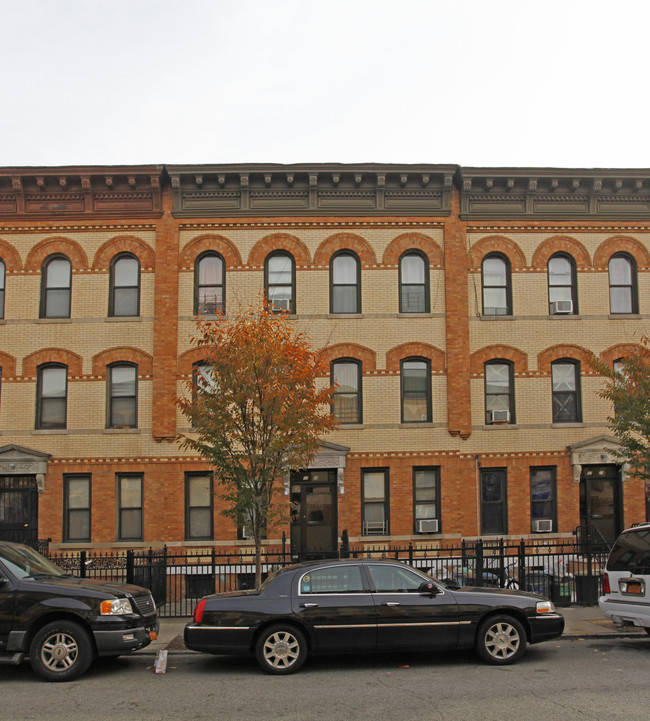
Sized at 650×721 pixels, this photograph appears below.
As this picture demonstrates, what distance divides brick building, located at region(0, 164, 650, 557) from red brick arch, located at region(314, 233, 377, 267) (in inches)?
2.2

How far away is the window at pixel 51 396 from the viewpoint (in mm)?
20000

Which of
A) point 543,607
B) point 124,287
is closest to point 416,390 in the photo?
point 124,287

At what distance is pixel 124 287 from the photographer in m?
20.5

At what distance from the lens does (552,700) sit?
8391 millimetres

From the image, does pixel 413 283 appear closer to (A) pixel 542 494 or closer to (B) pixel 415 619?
(A) pixel 542 494

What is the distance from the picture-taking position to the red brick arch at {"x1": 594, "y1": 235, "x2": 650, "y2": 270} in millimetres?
20969

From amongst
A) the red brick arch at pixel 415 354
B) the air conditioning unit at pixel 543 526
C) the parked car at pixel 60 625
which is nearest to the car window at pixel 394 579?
the parked car at pixel 60 625

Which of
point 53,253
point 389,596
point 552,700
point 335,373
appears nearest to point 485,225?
point 335,373

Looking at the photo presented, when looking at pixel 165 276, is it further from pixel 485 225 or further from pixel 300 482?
pixel 485 225

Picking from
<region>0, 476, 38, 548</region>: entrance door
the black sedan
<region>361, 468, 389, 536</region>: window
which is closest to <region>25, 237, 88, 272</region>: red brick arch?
<region>0, 476, 38, 548</region>: entrance door

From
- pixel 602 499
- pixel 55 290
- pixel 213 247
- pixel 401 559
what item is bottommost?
pixel 401 559

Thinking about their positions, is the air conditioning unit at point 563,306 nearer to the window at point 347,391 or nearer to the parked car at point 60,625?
the window at point 347,391

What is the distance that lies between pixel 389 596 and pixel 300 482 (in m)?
9.84

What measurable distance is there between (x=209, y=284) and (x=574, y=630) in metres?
12.4
